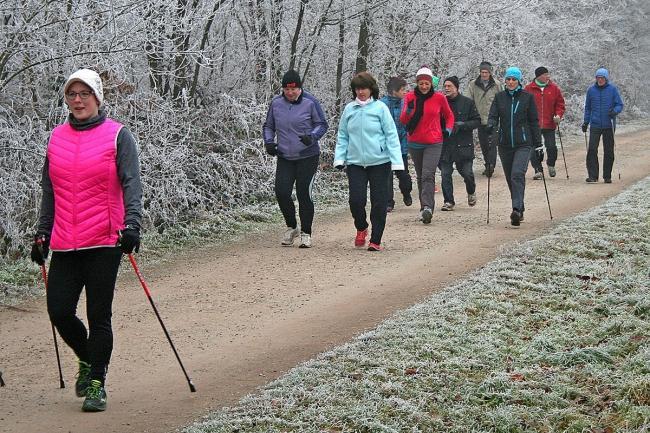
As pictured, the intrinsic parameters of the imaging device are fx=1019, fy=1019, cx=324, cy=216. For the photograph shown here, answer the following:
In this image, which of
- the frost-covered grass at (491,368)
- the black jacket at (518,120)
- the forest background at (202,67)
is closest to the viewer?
the frost-covered grass at (491,368)

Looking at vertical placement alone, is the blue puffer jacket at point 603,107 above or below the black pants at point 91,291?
above

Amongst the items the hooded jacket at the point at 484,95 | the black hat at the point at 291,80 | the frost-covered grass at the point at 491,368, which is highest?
the black hat at the point at 291,80

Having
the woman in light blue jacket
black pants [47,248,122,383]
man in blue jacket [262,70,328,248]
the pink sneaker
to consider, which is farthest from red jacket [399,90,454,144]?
black pants [47,248,122,383]

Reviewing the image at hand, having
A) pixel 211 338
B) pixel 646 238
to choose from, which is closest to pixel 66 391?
pixel 211 338

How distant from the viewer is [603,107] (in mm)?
18938

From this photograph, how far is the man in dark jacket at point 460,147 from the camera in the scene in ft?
50.5

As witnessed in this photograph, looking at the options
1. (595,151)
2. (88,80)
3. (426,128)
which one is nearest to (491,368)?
(88,80)

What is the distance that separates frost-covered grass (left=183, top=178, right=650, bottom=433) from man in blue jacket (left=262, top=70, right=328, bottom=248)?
3.07m

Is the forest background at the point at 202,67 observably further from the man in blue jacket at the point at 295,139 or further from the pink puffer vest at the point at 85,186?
the pink puffer vest at the point at 85,186

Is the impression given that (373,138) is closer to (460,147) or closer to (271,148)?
(271,148)

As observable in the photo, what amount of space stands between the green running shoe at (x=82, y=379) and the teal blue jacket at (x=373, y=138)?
580 centimetres

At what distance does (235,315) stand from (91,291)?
2718 millimetres

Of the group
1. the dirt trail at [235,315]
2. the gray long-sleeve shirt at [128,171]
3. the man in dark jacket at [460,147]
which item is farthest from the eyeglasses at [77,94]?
the man in dark jacket at [460,147]

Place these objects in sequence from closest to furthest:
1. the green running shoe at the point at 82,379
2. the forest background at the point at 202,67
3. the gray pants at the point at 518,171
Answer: the green running shoe at the point at 82,379, the forest background at the point at 202,67, the gray pants at the point at 518,171
